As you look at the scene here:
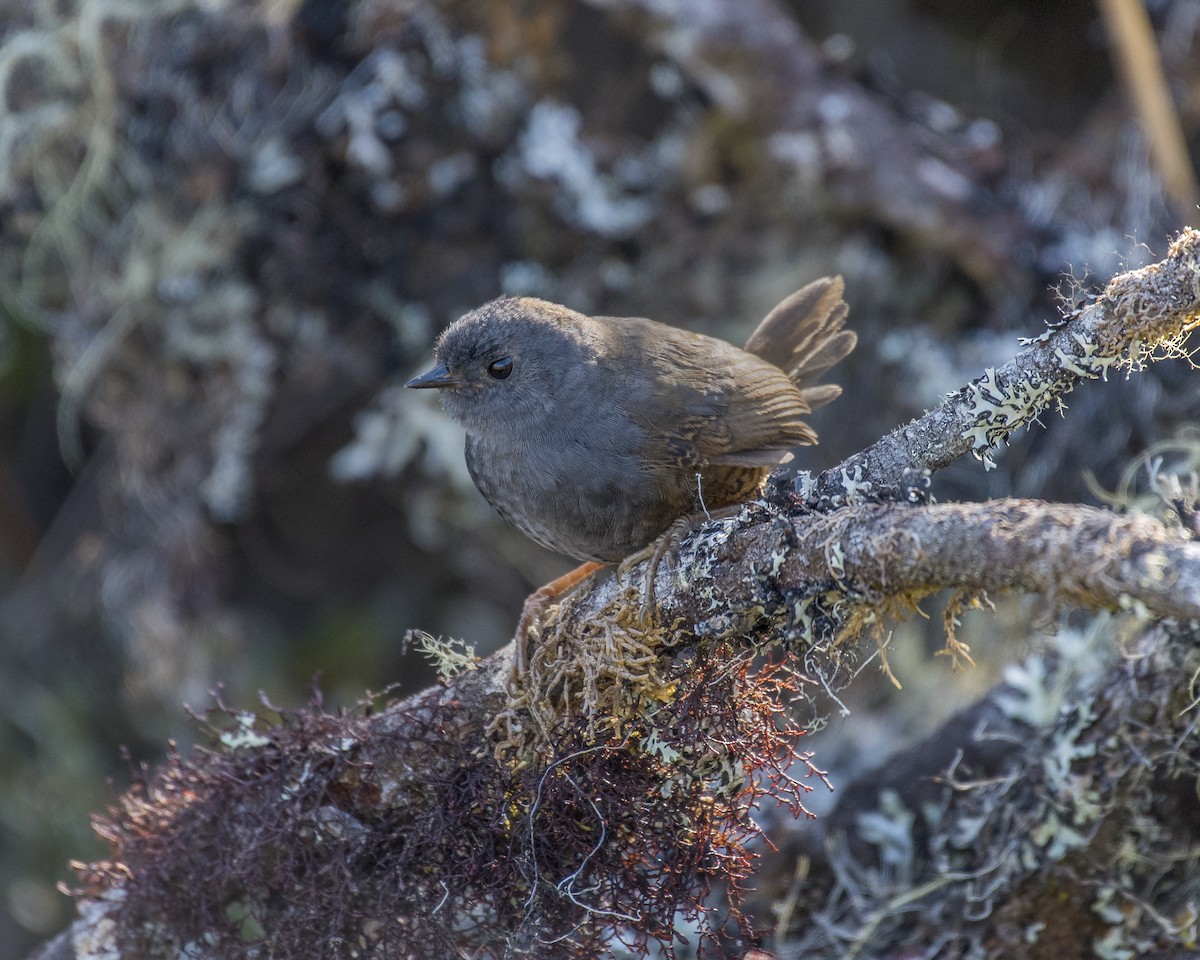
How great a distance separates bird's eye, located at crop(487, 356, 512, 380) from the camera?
3148mm

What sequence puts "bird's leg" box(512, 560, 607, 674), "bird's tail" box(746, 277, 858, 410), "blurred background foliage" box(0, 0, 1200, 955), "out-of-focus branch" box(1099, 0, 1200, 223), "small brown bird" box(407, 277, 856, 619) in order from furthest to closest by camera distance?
"blurred background foliage" box(0, 0, 1200, 955), "out-of-focus branch" box(1099, 0, 1200, 223), "bird's tail" box(746, 277, 858, 410), "small brown bird" box(407, 277, 856, 619), "bird's leg" box(512, 560, 607, 674)

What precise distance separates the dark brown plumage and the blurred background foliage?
1510 millimetres

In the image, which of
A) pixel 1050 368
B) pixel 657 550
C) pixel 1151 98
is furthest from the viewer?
pixel 1151 98

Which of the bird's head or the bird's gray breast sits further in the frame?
the bird's head

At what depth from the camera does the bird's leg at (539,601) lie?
243 cm

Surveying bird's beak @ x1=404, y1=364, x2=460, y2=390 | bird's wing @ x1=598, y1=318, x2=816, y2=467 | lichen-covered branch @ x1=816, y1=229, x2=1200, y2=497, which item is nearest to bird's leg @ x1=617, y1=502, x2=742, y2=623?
bird's wing @ x1=598, y1=318, x2=816, y2=467

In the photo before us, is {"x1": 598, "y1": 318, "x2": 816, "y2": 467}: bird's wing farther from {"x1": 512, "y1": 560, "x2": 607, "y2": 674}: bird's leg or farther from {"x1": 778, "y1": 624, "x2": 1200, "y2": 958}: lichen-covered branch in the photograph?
{"x1": 778, "y1": 624, "x2": 1200, "y2": 958}: lichen-covered branch

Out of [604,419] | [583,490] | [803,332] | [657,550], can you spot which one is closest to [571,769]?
[657,550]

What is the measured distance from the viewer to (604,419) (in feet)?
9.60

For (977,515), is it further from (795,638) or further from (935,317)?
(935,317)

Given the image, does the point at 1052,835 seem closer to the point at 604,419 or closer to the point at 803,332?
the point at 604,419

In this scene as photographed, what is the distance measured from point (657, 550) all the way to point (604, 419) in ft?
1.96

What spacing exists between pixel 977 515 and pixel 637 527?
3.61ft

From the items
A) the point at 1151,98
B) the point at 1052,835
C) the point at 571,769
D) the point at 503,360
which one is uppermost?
the point at 1151,98
